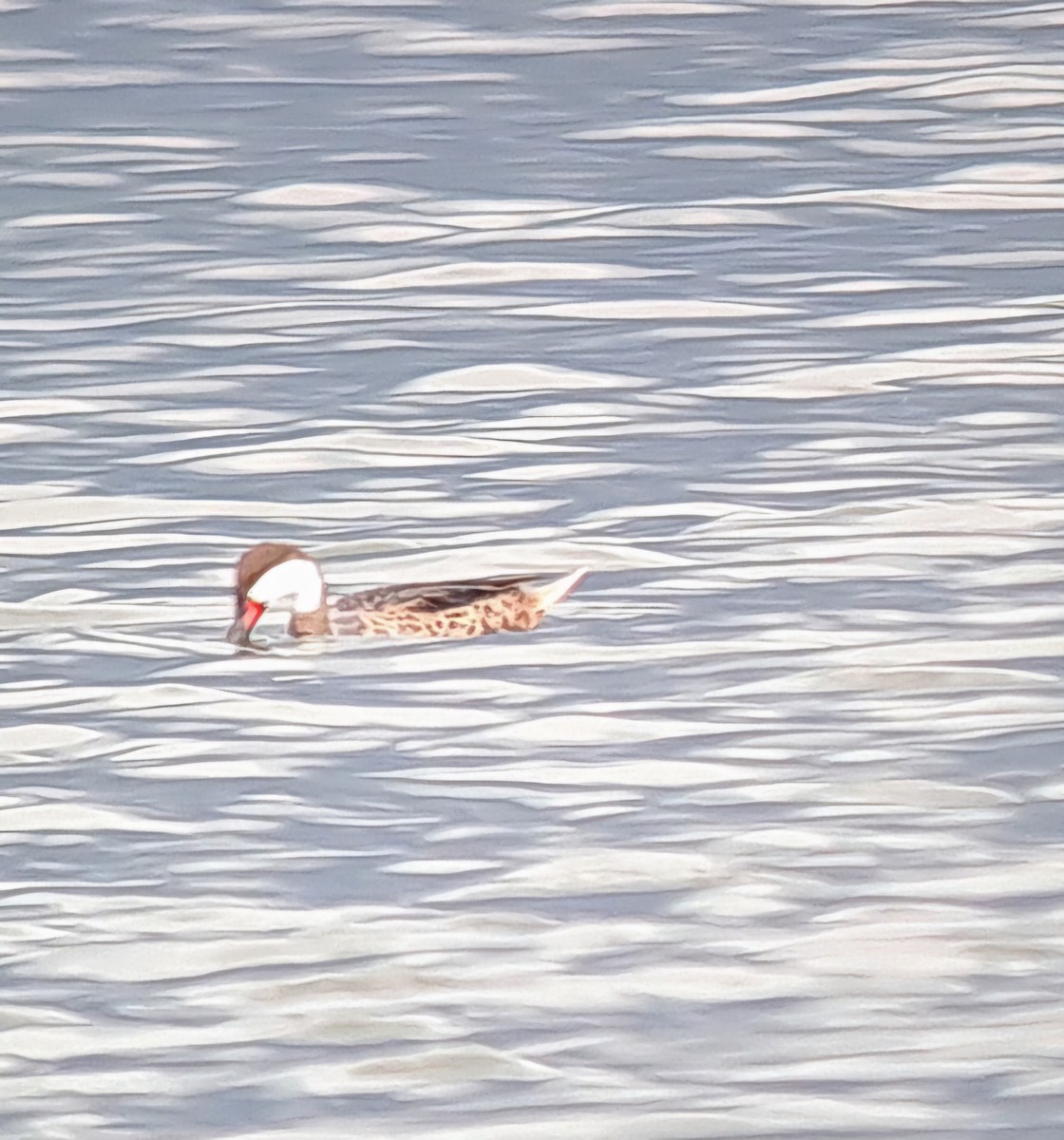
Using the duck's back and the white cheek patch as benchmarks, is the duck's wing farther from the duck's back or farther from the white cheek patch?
the white cheek patch

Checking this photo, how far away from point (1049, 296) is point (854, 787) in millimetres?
5455

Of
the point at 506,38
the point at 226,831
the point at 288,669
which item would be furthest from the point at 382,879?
the point at 506,38

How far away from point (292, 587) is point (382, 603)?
29 cm

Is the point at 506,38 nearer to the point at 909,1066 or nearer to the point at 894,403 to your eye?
the point at 894,403

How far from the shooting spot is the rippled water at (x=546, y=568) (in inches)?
261

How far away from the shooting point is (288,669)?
9336mm

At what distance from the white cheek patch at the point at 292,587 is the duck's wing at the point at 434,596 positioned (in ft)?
0.36

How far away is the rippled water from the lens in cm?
664

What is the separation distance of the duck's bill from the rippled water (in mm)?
119

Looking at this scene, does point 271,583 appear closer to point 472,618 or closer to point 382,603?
point 382,603

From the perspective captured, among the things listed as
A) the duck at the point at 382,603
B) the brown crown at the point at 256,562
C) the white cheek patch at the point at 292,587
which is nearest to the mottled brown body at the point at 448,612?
the duck at the point at 382,603

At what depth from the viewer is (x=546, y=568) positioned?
10109 mm

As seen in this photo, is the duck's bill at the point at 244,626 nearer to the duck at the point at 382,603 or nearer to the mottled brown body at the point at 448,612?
the duck at the point at 382,603

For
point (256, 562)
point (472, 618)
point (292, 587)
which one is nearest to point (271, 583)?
point (292, 587)
